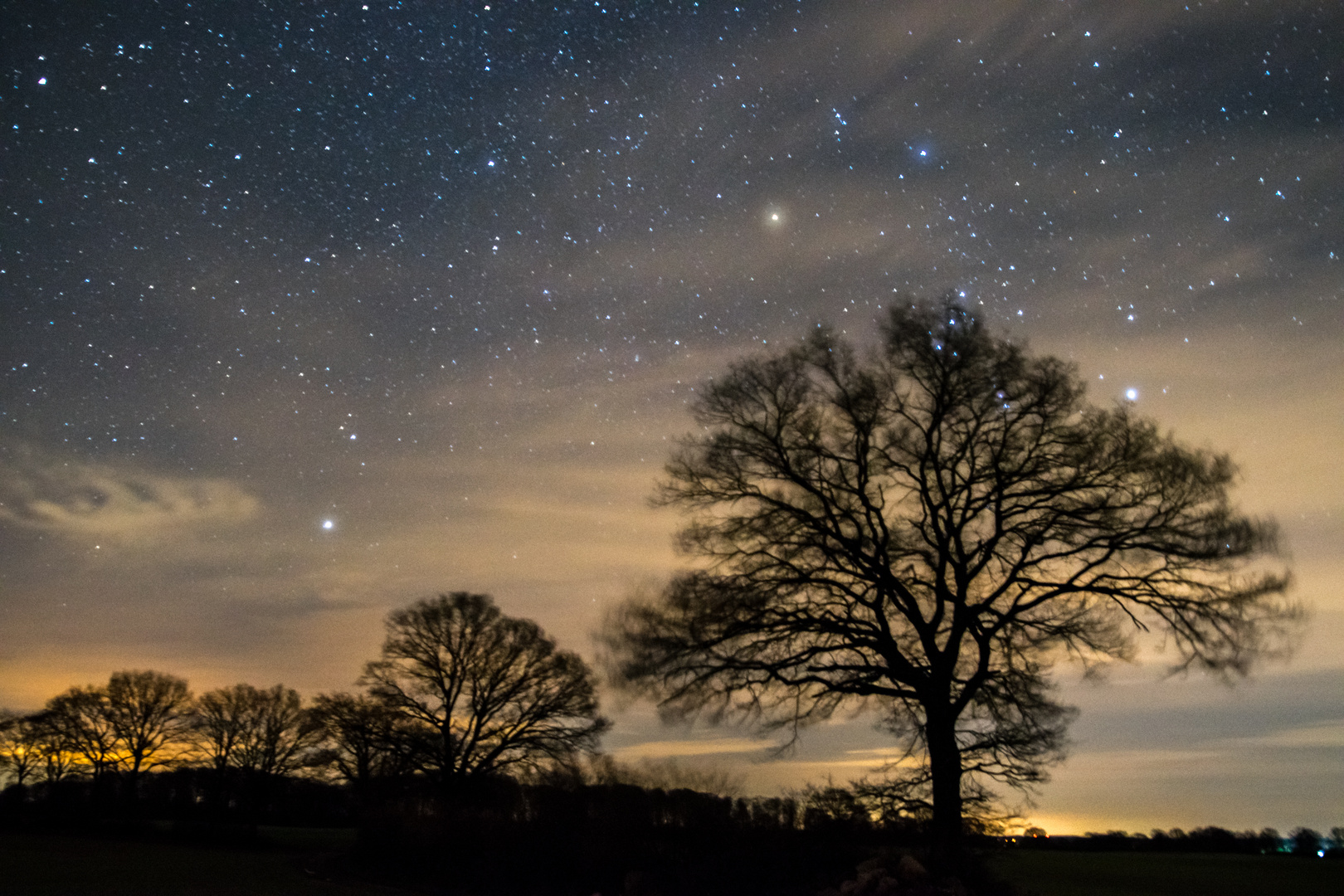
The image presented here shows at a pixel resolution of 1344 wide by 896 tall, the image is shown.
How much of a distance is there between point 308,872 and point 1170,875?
26.5 meters

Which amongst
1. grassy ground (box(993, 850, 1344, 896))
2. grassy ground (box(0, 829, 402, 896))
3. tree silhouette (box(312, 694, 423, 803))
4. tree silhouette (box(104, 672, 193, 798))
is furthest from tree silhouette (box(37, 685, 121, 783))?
grassy ground (box(993, 850, 1344, 896))

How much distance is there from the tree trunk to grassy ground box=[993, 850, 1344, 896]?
236 centimetres

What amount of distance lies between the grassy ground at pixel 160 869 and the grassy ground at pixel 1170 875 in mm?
16898

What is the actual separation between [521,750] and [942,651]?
90.5 feet

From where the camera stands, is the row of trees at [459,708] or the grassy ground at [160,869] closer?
the grassy ground at [160,869]

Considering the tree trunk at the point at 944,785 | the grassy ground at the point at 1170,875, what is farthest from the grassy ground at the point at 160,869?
the grassy ground at the point at 1170,875

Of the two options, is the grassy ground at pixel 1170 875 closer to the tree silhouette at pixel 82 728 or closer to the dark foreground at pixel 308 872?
the dark foreground at pixel 308 872

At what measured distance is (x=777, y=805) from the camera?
16.1 meters

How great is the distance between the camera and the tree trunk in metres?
13.8

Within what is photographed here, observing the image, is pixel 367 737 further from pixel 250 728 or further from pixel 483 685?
pixel 250 728

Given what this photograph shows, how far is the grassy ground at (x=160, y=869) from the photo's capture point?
66.6 feet

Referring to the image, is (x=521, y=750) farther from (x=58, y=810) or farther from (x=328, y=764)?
(x=58, y=810)

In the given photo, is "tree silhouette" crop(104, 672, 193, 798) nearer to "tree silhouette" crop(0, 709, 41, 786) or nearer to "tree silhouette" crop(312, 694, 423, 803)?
"tree silhouette" crop(0, 709, 41, 786)

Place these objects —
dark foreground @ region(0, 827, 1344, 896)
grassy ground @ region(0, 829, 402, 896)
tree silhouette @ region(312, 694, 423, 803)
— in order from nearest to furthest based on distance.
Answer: dark foreground @ region(0, 827, 1344, 896) < grassy ground @ region(0, 829, 402, 896) < tree silhouette @ region(312, 694, 423, 803)
